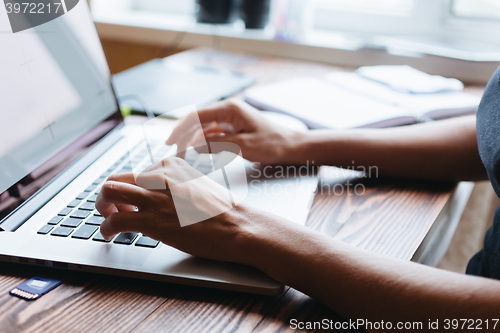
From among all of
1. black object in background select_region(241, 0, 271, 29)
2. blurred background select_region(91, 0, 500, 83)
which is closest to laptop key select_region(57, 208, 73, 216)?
blurred background select_region(91, 0, 500, 83)

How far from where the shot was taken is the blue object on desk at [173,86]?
0.91 meters

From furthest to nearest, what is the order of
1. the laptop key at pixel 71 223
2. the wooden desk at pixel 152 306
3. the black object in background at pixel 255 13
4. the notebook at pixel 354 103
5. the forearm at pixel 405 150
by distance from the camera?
the black object in background at pixel 255 13 → the notebook at pixel 354 103 → the forearm at pixel 405 150 → the laptop key at pixel 71 223 → the wooden desk at pixel 152 306

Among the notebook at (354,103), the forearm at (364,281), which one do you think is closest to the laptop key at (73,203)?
the forearm at (364,281)

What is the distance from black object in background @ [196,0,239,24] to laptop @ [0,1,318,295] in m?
0.92

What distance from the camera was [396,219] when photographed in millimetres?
542

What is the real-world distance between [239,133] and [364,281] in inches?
14.2

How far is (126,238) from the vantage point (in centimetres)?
44

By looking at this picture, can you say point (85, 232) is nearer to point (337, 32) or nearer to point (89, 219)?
point (89, 219)

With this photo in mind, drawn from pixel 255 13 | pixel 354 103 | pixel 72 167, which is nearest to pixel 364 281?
pixel 72 167

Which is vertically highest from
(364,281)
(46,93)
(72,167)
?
(46,93)

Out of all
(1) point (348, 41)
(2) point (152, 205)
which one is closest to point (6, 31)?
(2) point (152, 205)

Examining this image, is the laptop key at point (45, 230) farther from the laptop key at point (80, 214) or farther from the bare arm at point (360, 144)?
the bare arm at point (360, 144)

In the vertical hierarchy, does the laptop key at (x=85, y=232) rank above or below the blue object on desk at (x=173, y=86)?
below

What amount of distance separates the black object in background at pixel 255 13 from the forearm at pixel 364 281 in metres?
1.22
